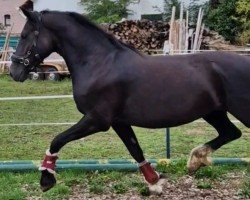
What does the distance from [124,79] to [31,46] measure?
0.83 m

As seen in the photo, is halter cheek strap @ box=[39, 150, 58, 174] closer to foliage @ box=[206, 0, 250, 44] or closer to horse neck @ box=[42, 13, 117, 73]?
horse neck @ box=[42, 13, 117, 73]

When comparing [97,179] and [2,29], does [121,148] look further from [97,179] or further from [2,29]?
[2,29]

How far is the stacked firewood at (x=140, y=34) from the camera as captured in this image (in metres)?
20.1

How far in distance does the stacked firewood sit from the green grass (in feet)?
26.1

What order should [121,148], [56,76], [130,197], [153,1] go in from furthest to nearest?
[153,1], [56,76], [121,148], [130,197]

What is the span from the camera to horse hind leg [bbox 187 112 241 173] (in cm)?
478

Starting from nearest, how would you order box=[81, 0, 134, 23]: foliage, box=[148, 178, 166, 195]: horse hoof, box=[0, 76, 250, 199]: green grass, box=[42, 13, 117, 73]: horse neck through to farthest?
box=[42, 13, 117, 73]: horse neck → box=[148, 178, 166, 195]: horse hoof → box=[0, 76, 250, 199]: green grass → box=[81, 0, 134, 23]: foliage

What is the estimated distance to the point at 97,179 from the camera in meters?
5.69

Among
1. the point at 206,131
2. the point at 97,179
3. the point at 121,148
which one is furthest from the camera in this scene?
the point at 206,131

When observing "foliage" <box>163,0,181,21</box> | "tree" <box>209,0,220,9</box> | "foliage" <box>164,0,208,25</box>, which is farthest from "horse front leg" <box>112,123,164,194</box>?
"foliage" <box>163,0,181,21</box>

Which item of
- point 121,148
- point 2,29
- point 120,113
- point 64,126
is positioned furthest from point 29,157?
point 2,29

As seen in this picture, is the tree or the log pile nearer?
the log pile

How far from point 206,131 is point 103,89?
15.7ft

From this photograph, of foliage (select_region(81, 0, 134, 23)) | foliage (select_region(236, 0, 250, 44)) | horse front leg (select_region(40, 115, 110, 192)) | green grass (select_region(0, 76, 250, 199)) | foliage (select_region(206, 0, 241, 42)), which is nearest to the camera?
horse front leg (select_region(40, 115, 110, 192))
